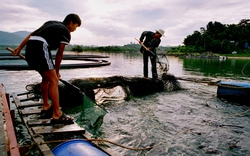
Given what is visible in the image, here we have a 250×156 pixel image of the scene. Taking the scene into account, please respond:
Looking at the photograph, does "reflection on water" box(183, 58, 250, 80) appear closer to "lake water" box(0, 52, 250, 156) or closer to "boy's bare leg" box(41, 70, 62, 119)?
"lake water" box(0, 52, 250, 156)

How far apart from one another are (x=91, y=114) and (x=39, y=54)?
5.62 feet

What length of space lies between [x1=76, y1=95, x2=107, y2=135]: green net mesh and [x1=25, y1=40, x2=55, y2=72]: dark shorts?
1184 mm

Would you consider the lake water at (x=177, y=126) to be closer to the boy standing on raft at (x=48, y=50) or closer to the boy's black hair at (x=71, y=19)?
the boy standing on raft at (x=48, y=50)

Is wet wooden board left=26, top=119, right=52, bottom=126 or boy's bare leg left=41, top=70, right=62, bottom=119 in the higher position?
boy's bare leg left=41, top=70, right=62, bottom=119

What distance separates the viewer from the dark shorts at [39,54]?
11.5 feet

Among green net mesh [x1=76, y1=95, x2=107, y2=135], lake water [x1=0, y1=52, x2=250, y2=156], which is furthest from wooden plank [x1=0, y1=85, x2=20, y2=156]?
green net mesh [x1=76, y1=95, x2=107, y2=135]

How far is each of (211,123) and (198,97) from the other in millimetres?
3342

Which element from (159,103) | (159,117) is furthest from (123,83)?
(159,117)

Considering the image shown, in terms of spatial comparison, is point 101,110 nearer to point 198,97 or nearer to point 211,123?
point 211,123

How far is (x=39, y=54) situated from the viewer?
351 cm

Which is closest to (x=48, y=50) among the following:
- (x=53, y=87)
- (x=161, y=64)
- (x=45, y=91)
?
(x=53, y=87)

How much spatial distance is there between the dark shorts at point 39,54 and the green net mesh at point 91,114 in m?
1.18

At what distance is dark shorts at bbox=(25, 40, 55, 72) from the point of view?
11.5 ft

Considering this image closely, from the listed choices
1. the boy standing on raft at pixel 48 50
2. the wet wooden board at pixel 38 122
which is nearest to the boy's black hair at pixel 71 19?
the boy standing on raft at pixel 48 50
